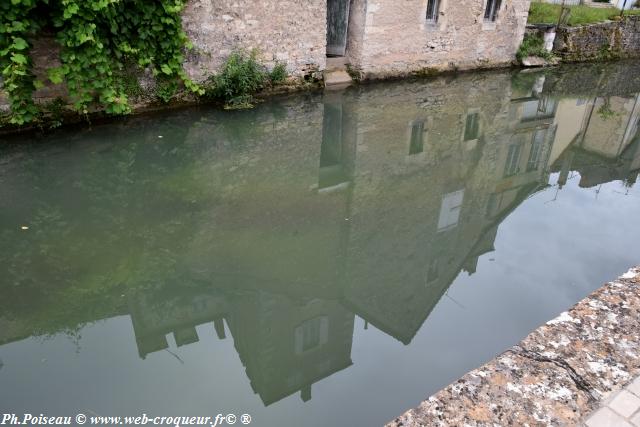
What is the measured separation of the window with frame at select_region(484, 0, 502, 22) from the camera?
1305 cm

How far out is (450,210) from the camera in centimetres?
636

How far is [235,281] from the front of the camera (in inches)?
181

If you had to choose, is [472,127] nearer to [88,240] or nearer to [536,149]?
[536,149]

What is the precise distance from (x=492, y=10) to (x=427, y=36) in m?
2.71

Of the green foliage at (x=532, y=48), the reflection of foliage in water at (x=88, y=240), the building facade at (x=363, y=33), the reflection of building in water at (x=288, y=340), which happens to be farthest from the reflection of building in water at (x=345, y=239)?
the green foliage at (x=532, y=48)

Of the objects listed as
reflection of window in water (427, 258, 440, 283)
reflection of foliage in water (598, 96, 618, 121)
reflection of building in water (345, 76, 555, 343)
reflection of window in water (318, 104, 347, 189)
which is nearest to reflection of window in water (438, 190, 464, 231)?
reflection of building in water (345, 76, 555, 343)

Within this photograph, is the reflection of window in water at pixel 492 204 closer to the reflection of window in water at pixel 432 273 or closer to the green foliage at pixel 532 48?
the reflection of window in water at pixel 432 273

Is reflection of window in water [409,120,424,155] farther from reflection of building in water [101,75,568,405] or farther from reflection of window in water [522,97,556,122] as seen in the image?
reflection of window in water [522,97,556,122]

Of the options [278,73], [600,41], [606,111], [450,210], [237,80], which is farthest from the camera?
[600,41]

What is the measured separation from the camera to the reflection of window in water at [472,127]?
8.56 metres

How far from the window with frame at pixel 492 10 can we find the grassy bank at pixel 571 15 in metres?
3.30

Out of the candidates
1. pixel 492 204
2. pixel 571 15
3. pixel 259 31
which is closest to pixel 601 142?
pixel 492 204

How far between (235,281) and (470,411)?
110 inches

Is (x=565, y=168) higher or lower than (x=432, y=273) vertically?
higher
